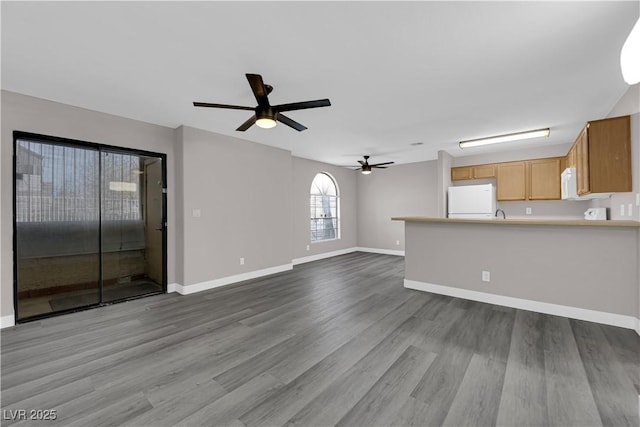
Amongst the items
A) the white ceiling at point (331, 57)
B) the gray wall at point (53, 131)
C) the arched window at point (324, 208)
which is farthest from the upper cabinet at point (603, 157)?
the gray wall at point (53, 131)

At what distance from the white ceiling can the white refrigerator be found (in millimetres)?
1946

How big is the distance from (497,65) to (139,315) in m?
4.75

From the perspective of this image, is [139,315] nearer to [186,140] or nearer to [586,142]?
[186,140]

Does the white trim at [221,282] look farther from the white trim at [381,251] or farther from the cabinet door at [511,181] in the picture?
the cabinet door at [511,181]

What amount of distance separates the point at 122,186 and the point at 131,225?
0.59m

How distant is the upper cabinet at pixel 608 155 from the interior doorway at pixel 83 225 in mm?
5712

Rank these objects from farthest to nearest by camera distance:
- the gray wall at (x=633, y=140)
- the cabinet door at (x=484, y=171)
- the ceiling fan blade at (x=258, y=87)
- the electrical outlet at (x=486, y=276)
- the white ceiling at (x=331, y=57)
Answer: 1. the cabinet door at (x=484, y=171)
2. the electrical outlet at (x=486, y=276)
3. the gray wall at (x=633, y=140)
4. the ceiling fan blade at (x=258, y=87)
5. the white ceiling at (x=331, y=57)

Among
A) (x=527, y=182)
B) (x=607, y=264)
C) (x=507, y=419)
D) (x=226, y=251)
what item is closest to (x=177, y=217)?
(x=226, y=251)

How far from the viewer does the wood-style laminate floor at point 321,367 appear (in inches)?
62.6

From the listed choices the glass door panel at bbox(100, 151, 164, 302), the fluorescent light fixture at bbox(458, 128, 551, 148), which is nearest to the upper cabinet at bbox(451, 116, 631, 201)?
the fluorescent light fixture at bbox(458, 128, 551, 148)

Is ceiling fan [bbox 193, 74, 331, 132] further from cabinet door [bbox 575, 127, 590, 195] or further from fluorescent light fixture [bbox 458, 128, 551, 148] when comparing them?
fluorescent light fixture [bbox 458, 128, 551, 148]

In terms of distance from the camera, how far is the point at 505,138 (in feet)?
15.6

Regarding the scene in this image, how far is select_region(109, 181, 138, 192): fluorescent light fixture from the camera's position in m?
3.71

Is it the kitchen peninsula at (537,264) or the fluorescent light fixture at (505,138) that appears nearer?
the kitchen peninsula at (537,264)
